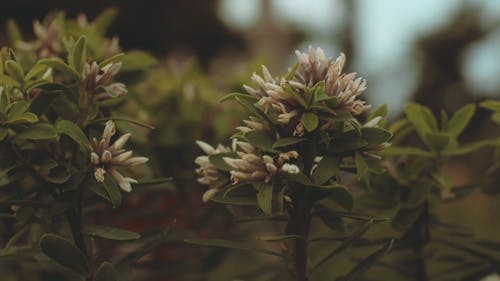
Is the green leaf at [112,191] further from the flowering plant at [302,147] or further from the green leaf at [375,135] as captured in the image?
the green leaf at [375,135]

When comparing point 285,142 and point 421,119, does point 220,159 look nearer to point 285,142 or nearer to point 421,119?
point 285,142

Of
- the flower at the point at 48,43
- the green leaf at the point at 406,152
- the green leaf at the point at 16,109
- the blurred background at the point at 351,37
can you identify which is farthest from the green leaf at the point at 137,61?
the blurred background at the point at 351,37

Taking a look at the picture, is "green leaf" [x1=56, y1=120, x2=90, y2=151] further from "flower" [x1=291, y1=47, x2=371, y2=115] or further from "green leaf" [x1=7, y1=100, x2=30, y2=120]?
"flower" [x1=291, y1=47, x2=371, y2=115]

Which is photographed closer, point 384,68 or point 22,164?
point 22,164

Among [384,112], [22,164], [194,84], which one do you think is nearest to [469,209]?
[194,84]

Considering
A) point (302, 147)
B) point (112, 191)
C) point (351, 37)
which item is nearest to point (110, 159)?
point (112, 191)

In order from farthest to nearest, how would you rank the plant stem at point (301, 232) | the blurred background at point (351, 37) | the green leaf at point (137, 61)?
the blurred background at point (351, 37)
the green leaf at point (137, 61)
the plant stem at point (301, 232)

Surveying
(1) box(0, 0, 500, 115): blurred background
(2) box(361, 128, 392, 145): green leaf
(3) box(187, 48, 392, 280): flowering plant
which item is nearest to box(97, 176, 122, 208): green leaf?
(3) box(187, 48, 392, 280): flowering plant

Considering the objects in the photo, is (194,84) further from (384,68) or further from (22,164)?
(384,68)
